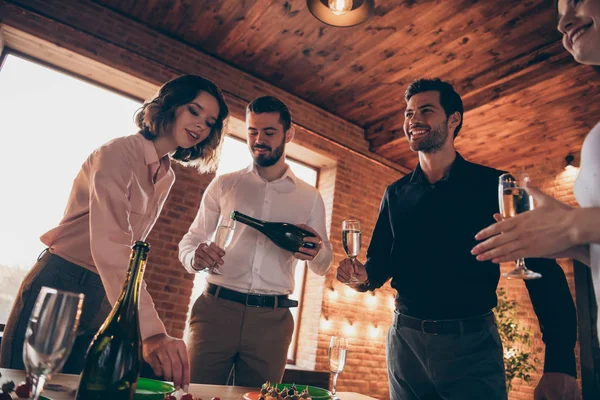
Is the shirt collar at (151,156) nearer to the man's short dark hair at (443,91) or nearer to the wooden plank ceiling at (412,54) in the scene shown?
the man's short dark hair at (443,91)

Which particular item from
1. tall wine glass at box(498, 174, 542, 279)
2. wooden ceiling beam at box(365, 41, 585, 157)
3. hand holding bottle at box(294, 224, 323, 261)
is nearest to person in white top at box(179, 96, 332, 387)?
hand holding bottle at box(294, 224, 323, 261)

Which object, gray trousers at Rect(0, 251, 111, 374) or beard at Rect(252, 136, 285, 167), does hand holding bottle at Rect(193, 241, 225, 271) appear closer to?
gray trousers at Rect(0, 251, 111, 374)

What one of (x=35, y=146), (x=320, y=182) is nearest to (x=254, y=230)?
(x=35, y=146)

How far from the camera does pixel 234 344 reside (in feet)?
6.20

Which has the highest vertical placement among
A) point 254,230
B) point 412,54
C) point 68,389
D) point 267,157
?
point 412,54

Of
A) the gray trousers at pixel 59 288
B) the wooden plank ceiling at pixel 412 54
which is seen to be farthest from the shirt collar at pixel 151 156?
the wooden plank ceiling at pixel 412 54

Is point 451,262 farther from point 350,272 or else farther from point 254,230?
point 254,230

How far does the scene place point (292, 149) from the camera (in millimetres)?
4977

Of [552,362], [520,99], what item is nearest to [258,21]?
[520,99]

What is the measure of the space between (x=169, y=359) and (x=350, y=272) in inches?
36.7

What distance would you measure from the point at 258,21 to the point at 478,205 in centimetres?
295

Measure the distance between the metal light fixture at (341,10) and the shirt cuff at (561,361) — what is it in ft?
7.41

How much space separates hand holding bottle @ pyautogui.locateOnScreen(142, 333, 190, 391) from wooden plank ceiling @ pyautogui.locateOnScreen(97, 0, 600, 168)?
3.29 m

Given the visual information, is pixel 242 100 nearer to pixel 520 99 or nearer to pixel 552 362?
pixel 520 99
